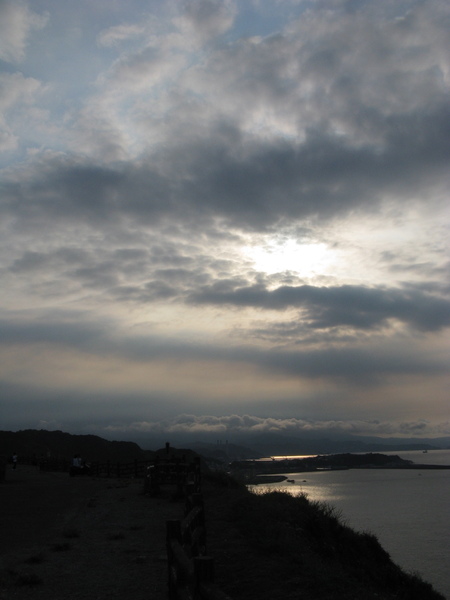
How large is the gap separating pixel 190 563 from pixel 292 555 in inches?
203

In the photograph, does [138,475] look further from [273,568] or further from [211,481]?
[273,568]

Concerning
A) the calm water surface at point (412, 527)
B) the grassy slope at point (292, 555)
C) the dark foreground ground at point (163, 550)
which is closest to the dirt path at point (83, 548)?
the dark foreground ground at point (163, 550)

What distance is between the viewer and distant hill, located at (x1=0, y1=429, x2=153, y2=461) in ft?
364

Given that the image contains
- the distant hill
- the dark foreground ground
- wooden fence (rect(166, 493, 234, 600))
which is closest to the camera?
wooden fence (rect(166, 493, 234, 600))

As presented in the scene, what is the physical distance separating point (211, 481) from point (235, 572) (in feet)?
49.6

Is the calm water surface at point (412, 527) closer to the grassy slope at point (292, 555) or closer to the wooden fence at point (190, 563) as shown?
the grassy slope at point (292, 555)

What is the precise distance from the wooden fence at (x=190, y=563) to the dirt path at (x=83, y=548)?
114cm

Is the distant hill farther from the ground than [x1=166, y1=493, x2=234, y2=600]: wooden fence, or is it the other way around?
[x1=166, y1=493, x2=234, y2=600]: wooden fence

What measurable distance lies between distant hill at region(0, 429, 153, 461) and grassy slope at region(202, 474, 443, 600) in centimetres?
9720

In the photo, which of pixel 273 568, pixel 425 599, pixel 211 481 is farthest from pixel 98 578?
pixel 211 481

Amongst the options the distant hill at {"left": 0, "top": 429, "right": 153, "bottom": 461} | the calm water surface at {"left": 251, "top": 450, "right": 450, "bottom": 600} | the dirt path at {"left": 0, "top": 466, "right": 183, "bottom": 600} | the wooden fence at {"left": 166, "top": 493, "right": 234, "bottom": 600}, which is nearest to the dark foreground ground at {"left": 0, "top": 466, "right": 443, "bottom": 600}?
the dirt path at {"left": 0, "top": 466, "right": 183, "bottom": 600}

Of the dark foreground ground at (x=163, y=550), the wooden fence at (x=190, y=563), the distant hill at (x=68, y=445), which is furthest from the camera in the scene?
the distant hill at (x=68, y=445)

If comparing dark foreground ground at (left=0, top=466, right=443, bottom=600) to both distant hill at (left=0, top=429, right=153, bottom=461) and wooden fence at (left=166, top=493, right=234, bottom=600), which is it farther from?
distant hill at (left=0, top=429, right=153, bottom=461)

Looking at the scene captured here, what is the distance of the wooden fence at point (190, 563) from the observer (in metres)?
4.61
